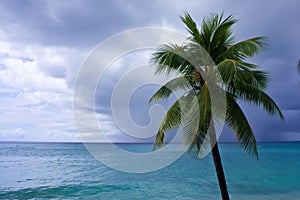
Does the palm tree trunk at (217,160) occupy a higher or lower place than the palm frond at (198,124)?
lower

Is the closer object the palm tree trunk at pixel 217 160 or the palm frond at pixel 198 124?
the palm frond at pixel 198 124

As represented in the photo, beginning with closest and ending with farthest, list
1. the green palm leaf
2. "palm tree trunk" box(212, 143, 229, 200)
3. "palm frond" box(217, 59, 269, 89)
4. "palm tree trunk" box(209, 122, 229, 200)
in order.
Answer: "palm frond" box(217, 59, 269, 89) < "palm tree trunk" box(209, 122, 229, 200) < "palm tree trunk" box(212, 143, 229, 200) < the green palm leaf

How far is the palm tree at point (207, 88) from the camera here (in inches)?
244

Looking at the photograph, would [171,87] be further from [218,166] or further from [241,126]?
[218,166]

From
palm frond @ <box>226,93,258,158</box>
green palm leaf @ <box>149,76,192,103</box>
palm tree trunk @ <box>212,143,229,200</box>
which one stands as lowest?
palm tree trunk @ <box>212,143,229,200</box>

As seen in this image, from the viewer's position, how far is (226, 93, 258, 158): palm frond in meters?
6.43

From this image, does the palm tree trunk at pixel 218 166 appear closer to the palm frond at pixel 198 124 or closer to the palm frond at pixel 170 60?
the palm frond at pixel 198 124

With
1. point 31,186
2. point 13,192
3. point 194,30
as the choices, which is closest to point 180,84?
point 194,30

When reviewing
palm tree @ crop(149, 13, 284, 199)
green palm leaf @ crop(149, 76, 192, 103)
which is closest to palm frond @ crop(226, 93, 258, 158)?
palm tree @ crop(149, 13, 284, 199)

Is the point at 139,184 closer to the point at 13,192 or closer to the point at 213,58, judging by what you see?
the point at 13,192

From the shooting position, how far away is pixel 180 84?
7.06 metres

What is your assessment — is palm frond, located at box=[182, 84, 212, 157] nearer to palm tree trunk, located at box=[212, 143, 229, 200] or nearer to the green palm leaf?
palm tree trunk, located at box=[212, 143, 229, 200]

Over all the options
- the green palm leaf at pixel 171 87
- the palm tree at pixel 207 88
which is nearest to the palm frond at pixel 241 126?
the palm tree at pixel 207 88

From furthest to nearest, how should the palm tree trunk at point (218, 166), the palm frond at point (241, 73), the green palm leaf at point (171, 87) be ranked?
the green palm leaf at point (171, 87), the palm tree trunk at point (218, 166), the palm frond at point (241, 73)
